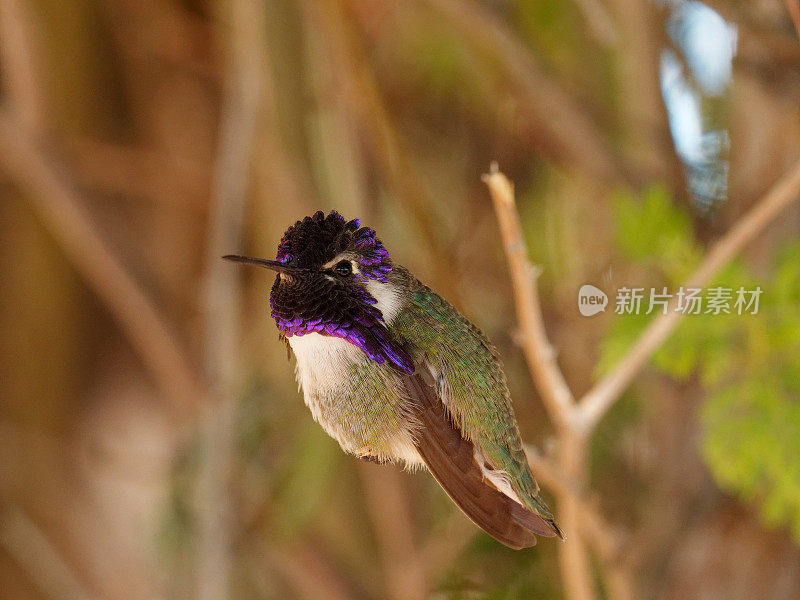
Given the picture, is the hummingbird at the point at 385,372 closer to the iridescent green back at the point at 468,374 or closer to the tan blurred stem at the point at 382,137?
the iridescent green back at the point at 468,374

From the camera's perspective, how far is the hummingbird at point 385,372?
42cm

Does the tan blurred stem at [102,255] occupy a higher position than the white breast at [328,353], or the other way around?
the tan blurred stem at [102,255]

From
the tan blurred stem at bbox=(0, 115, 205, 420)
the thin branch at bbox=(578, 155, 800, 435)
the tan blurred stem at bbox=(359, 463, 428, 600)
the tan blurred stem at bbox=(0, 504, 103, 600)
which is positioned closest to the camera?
the thin branch at bbox=(578, 155, 800, 435)

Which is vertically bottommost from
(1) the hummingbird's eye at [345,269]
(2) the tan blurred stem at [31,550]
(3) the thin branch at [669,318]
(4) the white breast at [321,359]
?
(2) the tan blurred stem at [31,550]

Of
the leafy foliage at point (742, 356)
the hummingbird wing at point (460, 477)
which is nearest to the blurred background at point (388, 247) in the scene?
the leafy foliage at point (742, 356)

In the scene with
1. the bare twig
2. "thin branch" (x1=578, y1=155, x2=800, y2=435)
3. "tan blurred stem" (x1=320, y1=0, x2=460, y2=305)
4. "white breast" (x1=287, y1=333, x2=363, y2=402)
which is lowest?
"white breast" (x1=287, y1=333, x2=363, y2=402)

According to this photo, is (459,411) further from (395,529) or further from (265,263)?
(395,529)

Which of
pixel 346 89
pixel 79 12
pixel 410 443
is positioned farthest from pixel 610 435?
pixel 79 12

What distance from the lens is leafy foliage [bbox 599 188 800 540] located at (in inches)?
29.1

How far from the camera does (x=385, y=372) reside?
0.43m

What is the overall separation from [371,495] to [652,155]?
2.96ft

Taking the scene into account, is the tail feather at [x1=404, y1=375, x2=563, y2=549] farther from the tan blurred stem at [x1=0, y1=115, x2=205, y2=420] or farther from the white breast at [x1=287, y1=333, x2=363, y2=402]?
the tan blurred stem at [x1=0, y1=115, x2=205, y2=420]

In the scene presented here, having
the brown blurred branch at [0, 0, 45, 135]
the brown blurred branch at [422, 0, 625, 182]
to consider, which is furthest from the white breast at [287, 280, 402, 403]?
the brown blurred branch at [0, 0, 45, 135]

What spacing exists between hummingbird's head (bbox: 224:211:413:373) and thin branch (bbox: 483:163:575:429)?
7 cm
